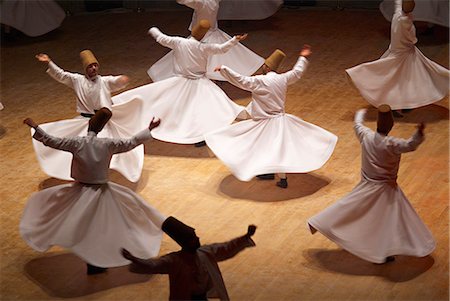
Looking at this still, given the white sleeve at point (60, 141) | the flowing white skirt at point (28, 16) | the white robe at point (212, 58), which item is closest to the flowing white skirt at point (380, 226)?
the white sleeve at point (60, 141)

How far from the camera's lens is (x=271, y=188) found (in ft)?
32.2

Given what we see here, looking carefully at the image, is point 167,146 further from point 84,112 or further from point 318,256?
point 318,256

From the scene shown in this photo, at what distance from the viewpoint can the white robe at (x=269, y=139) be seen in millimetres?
9555

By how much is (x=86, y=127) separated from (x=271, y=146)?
1640 mm

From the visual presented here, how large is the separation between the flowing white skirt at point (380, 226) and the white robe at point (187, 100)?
2401 mm

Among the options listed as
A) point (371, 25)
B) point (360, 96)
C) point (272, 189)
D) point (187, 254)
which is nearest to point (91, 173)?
point (187, 254)

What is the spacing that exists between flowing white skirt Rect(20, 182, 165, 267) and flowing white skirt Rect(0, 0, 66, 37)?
19.5ft

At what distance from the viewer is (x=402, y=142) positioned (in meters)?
8.10

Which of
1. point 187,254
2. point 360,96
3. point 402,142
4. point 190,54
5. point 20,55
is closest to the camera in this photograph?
point 187,254

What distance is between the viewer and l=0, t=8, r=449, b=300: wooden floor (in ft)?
27.1

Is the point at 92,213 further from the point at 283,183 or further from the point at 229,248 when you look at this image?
the point at 283,183

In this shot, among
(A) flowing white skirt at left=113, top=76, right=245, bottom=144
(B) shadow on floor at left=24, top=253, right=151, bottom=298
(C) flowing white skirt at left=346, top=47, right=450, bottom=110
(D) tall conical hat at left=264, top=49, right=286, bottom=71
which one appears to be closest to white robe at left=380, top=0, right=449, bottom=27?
(C) flowing white skirt at left=346, top=47, right=450, bottom=110

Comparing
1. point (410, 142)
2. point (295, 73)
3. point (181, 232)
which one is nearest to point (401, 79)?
point (295, 73)

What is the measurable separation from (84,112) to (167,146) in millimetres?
1179
